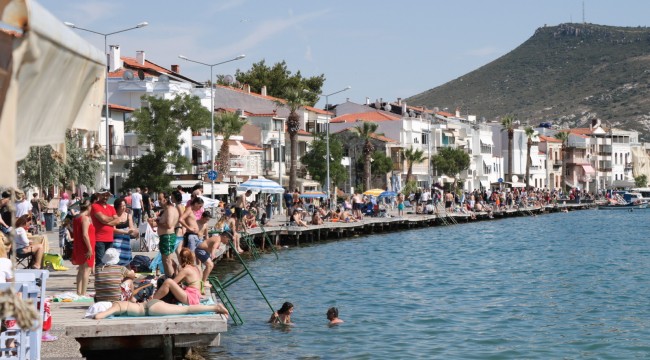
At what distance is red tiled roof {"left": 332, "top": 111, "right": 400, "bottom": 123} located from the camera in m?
106

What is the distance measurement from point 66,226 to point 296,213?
91.0 ft

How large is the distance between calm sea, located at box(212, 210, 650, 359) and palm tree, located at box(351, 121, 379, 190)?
36.2 m

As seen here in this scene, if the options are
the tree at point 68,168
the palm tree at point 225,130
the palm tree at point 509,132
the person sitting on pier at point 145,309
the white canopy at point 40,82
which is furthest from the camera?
the palm tree at point 509,132

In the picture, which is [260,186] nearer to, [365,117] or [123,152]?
[123,152]

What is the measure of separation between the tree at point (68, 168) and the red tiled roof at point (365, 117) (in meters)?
51.7

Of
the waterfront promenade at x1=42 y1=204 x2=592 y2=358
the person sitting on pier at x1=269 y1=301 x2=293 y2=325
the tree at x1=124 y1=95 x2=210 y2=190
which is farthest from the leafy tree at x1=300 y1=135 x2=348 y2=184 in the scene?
the person sitting on pier at x1=269 y1=301 x2=293 y2=325

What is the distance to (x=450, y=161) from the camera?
113 m

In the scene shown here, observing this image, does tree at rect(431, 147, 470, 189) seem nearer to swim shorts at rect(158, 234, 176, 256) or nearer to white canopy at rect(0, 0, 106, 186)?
swim shorts at rect(158, 234, 176, 256)

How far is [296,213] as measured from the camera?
5191 cm

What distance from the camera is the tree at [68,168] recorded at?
1828 inches

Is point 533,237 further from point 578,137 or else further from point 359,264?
point 578,137

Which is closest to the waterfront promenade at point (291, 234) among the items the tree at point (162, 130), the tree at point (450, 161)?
the tree at point (162, 130)

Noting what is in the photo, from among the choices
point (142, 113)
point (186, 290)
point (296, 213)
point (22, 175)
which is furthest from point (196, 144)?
point (186, 290)

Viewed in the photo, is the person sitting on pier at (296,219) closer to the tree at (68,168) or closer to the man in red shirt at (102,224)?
the tree at (68,168)
